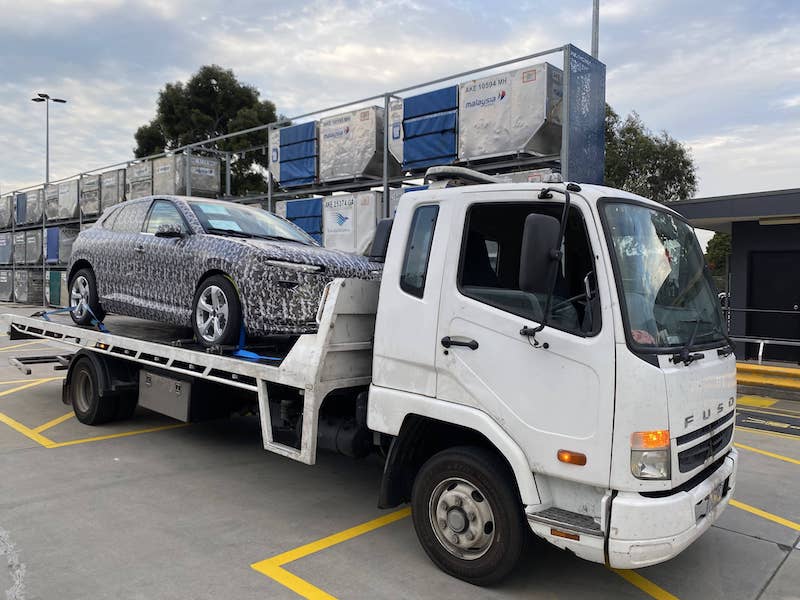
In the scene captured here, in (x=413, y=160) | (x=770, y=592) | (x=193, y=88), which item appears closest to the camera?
(x=770, y=592)

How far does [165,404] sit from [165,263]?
52.5 inches

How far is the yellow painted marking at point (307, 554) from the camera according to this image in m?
3.41

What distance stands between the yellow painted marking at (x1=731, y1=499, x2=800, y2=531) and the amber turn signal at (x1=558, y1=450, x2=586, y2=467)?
262cm

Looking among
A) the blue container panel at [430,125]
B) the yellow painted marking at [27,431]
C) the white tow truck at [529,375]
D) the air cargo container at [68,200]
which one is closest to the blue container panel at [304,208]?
the blue container panel at [430,125]

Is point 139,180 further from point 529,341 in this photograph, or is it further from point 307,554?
point 529,341

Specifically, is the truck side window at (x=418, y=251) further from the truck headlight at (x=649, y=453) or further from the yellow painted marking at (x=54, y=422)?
the yellow painted marking at (x=54, y=422)

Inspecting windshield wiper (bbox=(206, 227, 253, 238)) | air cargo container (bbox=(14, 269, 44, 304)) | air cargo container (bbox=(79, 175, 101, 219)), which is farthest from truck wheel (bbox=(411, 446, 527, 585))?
air cargo container (bbox=(14, 269, 44, 304))

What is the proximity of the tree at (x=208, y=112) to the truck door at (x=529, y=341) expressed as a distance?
32.3m

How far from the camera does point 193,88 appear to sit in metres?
35.4

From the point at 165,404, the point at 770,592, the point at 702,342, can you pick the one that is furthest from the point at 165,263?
the point at 770,592

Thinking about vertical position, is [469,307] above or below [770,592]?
above

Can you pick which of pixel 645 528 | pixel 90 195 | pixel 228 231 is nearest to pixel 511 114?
pixel 228 231

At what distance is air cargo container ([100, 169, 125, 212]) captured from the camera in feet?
67.8

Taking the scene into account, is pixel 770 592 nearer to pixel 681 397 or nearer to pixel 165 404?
pixel 681 397
